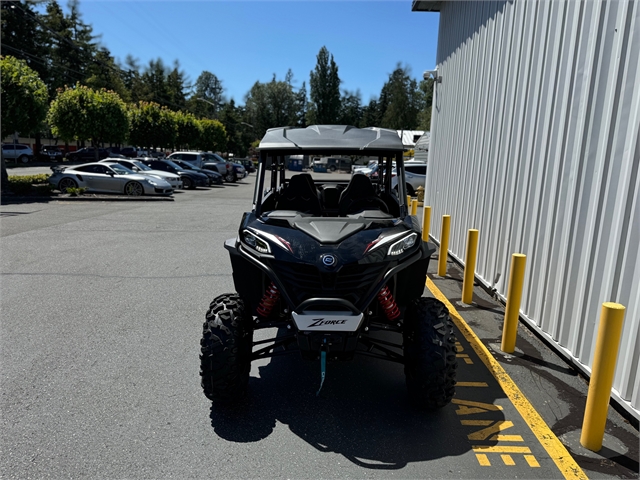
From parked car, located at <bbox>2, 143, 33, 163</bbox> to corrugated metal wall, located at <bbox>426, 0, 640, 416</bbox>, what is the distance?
44.4m

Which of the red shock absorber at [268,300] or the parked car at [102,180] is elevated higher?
the red shock absorber at [268,300]

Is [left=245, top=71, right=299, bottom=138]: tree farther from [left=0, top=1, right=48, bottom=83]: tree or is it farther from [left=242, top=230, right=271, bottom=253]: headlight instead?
[left=242, top=230, right=271, bottom=253]: headlight

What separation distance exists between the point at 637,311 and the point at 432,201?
832 centimetres

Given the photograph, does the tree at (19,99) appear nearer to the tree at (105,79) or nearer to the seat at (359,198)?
the seat at (359,198)

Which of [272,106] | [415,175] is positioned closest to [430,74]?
[415,175]

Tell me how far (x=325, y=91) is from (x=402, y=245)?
281 feet

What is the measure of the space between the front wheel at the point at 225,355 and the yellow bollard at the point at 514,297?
2720 millimetres

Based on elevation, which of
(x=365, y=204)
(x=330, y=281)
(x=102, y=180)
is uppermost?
(x=365, y=204)

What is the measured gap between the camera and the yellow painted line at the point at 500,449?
3309 mm

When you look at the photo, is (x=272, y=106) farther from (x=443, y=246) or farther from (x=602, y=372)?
(x=602, y=372)

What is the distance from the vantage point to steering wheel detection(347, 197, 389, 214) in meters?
4.82

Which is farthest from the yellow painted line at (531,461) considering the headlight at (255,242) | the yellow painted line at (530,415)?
the headlight at (255,242)

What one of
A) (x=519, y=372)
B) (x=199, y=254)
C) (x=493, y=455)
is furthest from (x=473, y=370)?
(x=199, y=254)

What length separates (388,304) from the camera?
380cm
